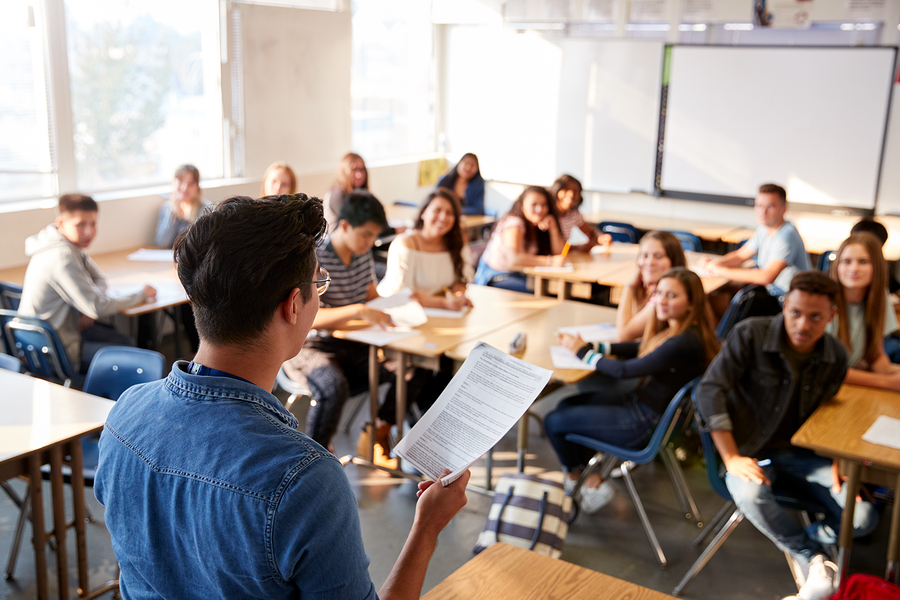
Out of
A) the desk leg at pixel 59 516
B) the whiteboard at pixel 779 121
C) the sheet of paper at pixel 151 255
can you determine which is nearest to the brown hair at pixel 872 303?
the desk leg at pixel 59 516

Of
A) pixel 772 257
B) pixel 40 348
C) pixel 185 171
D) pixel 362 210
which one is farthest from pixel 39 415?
pixel 772 257

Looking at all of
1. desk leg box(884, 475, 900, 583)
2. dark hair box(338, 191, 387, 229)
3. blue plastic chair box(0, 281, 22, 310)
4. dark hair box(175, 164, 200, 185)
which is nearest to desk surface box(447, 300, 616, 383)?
dark hair box(338, 191, 387, 229)

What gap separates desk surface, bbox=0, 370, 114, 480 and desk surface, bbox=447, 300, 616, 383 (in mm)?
1466

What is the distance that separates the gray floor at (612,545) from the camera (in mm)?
3072

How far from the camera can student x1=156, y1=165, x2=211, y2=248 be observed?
5.28m

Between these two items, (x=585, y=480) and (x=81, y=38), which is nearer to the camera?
(x=585, y=480)

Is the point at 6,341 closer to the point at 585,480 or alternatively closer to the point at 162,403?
the point at 585,480

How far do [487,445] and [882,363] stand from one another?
2763mm

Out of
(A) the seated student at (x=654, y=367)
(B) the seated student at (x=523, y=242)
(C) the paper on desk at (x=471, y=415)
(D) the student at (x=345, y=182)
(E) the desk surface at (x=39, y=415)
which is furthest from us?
(D) the student at (x=345, y=182)

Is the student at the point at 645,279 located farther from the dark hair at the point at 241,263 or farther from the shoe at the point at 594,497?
the dark hair at the point at 241,263

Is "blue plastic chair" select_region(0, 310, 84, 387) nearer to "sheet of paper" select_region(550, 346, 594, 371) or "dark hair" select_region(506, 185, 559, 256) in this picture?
"sheet of paper" select_region(550, 346, 594, 371)

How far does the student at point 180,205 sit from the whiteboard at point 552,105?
13.1ft

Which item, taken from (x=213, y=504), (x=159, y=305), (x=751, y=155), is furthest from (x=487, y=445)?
(x=751, y=155)

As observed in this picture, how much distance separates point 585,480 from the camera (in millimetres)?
3572
